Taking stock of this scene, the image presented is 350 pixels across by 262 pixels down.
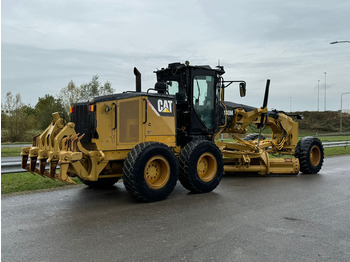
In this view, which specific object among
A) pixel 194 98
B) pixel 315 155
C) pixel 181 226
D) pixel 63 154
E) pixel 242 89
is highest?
pixel 242 89

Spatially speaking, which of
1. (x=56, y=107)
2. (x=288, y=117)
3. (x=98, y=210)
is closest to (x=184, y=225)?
(x=98, y=210)

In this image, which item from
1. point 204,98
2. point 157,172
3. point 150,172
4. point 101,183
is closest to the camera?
point 150,172

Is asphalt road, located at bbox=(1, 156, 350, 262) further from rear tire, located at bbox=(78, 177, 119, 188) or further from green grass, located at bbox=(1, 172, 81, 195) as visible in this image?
green grass, located at bbox=(1, 172, 81, 195)

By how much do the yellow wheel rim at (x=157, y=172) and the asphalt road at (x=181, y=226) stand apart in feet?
1.34

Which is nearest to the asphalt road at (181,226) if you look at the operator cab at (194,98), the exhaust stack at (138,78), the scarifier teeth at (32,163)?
the scarifier teeth at (32,163)

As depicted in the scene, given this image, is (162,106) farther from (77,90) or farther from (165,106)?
(77,90)

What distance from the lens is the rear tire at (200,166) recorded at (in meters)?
7.78

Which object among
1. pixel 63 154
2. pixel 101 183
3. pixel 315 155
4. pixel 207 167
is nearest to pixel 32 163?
pixel 63 154

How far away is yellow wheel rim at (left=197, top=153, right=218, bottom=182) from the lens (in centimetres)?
818

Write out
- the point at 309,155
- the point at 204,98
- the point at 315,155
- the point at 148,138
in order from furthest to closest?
the point at 315,155 < the point at 309,155 < the point at 204,98 < the point at 148,138

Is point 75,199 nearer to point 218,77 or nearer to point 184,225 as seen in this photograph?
point 184,225

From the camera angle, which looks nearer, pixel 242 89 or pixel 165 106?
pixel 165 106

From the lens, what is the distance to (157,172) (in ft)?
24.2

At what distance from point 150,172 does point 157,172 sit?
20 cm
